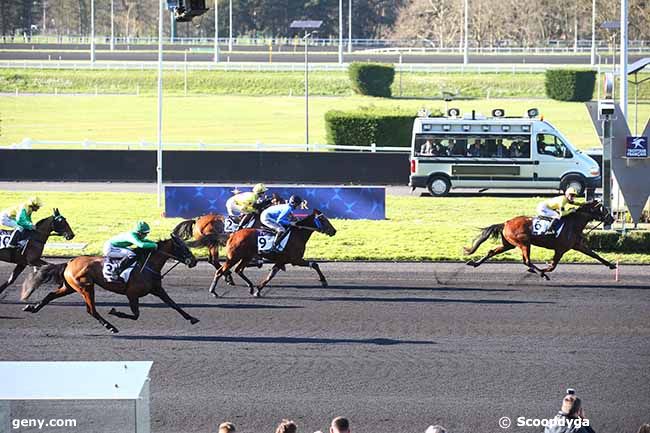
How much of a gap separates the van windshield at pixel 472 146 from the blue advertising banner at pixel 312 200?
5.19 meters

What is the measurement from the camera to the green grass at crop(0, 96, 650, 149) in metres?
46.5

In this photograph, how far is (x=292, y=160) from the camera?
3241 centimetres

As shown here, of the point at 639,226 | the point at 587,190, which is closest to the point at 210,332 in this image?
the point at 639,226

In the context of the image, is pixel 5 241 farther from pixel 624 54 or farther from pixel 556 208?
pixel 624 54

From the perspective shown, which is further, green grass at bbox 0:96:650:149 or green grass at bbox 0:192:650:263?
green grass at bbox 0:96:650:149

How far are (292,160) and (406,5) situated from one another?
5750 centimetres

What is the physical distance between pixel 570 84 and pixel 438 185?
25974mm

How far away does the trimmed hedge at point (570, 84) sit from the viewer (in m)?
53.5

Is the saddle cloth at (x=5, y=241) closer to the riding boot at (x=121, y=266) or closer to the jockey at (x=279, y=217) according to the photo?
the riding boot at (x=121, y=266)

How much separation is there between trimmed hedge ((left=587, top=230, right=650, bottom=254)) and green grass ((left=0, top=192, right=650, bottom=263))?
20 centimetres

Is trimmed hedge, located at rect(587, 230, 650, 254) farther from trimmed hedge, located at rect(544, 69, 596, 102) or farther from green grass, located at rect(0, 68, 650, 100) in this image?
green grass, located at rect(0, 68, 650, 100)

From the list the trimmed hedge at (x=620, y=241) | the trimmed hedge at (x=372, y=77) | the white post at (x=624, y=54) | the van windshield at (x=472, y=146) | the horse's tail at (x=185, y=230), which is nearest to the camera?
the horse's tail at (x=185, y=230)
